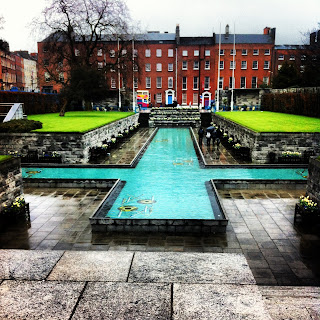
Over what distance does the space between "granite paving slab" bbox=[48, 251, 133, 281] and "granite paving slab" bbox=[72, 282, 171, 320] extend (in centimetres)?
17

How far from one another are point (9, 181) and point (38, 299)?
735cm

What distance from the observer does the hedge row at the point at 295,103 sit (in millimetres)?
28827

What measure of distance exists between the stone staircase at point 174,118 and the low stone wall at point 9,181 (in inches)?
1166

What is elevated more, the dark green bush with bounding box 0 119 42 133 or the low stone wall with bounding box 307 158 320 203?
the dark green bush with bounding box 0 119 42 133

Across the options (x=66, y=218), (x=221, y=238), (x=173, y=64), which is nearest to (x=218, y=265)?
(x=221, y=238)

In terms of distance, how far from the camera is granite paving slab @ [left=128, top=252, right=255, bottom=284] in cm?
318

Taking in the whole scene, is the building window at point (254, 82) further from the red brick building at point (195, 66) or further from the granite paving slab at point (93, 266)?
the granite paving slab at point (93, 266)

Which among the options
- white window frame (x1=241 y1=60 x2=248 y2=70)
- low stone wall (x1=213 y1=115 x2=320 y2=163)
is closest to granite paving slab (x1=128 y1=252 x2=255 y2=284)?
low stone wall (x1=213 y1=115 x2=320 y2=163)

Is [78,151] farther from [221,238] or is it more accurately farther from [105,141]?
[221,238]

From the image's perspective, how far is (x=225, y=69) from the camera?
60.4m

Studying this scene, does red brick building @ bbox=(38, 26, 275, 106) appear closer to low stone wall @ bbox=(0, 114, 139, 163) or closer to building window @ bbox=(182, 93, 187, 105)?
building window @ bbox=(182, 93, 187, 105)

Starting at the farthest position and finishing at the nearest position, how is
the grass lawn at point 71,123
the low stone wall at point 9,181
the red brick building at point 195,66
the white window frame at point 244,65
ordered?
1. the white window frame at point 244,65
2. the red brick building at point 195,66
3. the grass lawn at point 71,123
4. the low stone wall at point 9,181

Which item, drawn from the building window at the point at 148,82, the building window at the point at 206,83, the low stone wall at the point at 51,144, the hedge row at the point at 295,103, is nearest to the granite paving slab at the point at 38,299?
the low stone wall at the point at 51,144

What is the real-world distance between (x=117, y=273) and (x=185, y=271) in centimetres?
72
